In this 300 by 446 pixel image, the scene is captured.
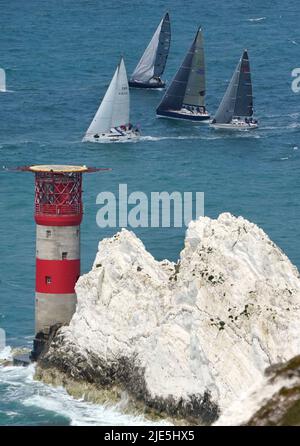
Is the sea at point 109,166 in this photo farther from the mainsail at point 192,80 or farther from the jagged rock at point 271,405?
the jagged rock at point 271,405

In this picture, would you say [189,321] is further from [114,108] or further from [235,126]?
[235,126]

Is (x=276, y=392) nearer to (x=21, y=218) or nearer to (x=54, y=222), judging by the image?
(x=54, y=222)

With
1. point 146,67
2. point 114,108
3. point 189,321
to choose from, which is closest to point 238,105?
point 114,108

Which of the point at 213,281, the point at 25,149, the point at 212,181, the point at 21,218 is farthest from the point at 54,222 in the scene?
the point at 25,149

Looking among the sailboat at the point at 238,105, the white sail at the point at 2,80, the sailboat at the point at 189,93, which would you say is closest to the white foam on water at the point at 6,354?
the sailboat at the point at 238,105

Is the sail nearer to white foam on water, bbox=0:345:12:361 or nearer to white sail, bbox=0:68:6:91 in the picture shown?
white sail, bbox=0:68:6:91
